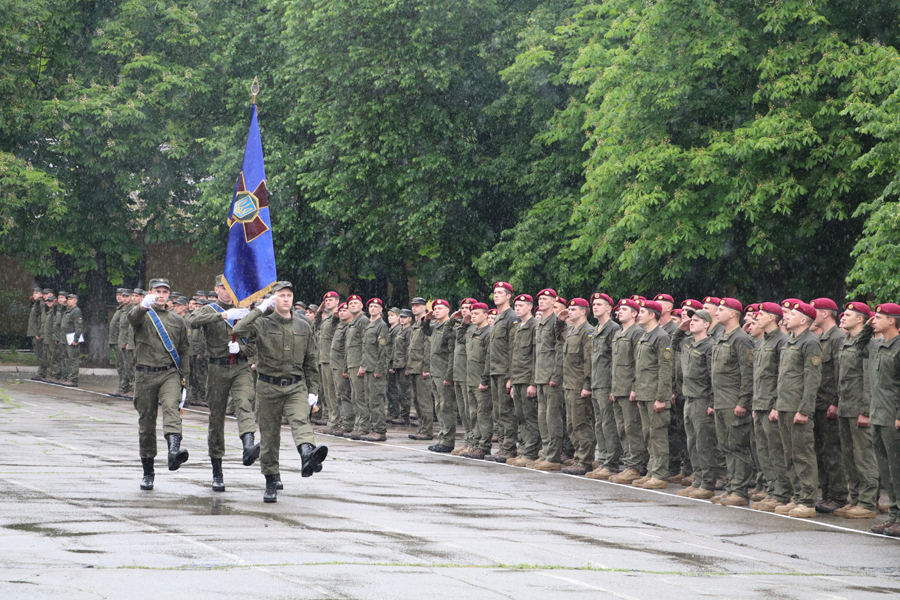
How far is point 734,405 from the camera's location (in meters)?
12.9

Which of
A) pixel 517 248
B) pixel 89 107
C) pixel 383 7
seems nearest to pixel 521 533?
pixel 517 248

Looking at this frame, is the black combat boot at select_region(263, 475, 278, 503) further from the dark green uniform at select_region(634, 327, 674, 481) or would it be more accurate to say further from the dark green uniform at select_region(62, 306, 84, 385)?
the dark green uniform at select_region(62, 306, 84, 385)

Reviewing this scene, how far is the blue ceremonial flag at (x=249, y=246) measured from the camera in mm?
13766

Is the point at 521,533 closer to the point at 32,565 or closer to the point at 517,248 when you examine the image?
the point at 32,565

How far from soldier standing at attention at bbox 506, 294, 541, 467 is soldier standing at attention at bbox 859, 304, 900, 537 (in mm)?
5228

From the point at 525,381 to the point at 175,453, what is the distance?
539 cm

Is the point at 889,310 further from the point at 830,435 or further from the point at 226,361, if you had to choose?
the point at 226,361

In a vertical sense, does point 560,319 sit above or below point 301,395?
above

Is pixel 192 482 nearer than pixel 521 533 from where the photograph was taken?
No

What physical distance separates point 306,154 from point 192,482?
60.3ft

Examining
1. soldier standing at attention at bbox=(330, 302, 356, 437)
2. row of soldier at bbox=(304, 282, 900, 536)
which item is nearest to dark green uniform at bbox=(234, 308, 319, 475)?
row of soldier at bbox=(304, 282, 900, 536)

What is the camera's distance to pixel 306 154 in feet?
98.5

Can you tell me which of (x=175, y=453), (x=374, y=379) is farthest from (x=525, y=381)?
(x=175, y=453)

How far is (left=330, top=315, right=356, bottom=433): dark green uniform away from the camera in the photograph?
65.7 ft
